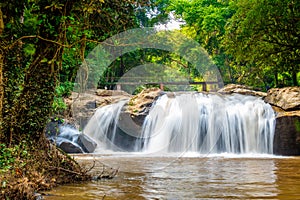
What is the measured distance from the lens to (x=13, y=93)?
13.7 ft

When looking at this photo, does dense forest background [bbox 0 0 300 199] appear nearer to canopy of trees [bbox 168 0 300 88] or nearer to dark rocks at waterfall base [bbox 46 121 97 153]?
dark rocks at waterfall base [bbox 46 121 97 153]

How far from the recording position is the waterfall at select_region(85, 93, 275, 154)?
11961mm

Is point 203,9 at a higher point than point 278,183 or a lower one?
higher

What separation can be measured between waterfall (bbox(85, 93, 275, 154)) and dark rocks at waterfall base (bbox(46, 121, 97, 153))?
1409 mm

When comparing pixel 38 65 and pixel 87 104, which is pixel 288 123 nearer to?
pixel 87 104

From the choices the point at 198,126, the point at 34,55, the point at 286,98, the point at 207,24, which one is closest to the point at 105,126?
the point at 198,126

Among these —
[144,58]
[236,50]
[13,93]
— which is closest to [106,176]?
[13,93]

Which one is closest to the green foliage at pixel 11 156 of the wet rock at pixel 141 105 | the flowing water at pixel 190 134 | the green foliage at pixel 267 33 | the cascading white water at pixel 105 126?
the flowing water at pixel 190 134

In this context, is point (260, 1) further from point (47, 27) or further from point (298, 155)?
point (47, 27)

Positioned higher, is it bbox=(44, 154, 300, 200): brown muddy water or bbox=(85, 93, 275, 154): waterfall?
bbox=(85, 93, 275, 154): waterfall

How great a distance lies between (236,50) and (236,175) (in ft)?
29.1

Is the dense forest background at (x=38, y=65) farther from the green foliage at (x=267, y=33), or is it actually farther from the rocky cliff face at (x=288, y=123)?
the green foliage at (x=267, y=33)

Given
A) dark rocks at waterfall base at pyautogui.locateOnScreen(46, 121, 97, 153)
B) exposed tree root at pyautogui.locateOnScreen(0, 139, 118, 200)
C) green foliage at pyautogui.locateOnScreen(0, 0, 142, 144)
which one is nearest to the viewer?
exposed tree root at pyautogui.locateOnScreen(0, 139, 118, 200)

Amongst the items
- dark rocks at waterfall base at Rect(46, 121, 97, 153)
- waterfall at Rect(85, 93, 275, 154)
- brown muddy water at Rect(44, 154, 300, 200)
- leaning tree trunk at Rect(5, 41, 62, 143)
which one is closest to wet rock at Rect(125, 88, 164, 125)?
waterfall at Rect(85, 93, 275, 154)
